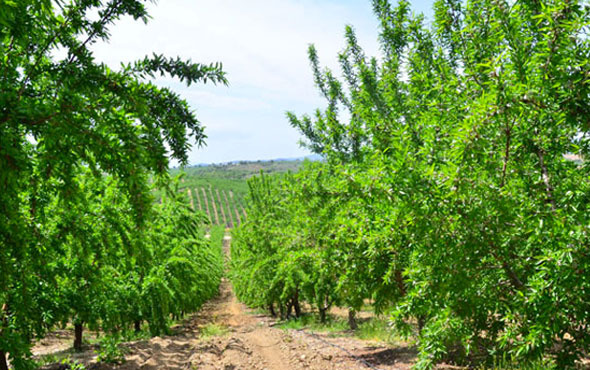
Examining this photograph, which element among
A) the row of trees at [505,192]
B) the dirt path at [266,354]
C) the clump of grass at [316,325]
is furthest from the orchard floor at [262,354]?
the row of trees at [505,192]

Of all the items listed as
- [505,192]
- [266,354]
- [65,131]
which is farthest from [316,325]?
[65,131]

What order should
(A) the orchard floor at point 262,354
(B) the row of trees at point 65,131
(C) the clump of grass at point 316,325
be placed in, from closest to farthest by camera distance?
(B) the row of trees at point 65,131, (A) the orchard floor at point 262,354, (C) the clump of grass at point 316,325

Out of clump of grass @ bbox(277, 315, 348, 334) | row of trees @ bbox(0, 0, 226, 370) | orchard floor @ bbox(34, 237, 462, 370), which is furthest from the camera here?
clump of grass @ bbox(277, 315, 348, 334)

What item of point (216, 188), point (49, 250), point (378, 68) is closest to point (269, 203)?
point (378, 68)

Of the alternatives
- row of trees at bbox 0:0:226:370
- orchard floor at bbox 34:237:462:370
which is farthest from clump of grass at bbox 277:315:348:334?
row of trees at bbox 0:0:226:370

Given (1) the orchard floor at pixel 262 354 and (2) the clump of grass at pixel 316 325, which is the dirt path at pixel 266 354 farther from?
(2) the clump of grass at pixel 316 325

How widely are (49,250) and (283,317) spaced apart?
57.4 feet

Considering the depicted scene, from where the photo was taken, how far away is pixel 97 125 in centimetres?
328

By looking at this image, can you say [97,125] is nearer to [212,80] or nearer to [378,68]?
[212,80]

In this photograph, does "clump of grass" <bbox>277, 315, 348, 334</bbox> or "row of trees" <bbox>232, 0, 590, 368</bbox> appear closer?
"row of trees" <bbox>232, 0, 590, 368</bbox>

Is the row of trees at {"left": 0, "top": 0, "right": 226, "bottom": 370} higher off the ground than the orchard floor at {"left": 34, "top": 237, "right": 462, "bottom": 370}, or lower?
higher

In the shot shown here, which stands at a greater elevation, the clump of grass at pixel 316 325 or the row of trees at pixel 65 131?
the row of trees at pixel 65 131

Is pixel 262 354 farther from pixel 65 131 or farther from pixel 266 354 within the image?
pixel 65 131

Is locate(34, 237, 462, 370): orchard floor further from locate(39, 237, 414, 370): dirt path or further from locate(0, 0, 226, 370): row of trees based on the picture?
locate(0, 0, 226, 370): row of trees
